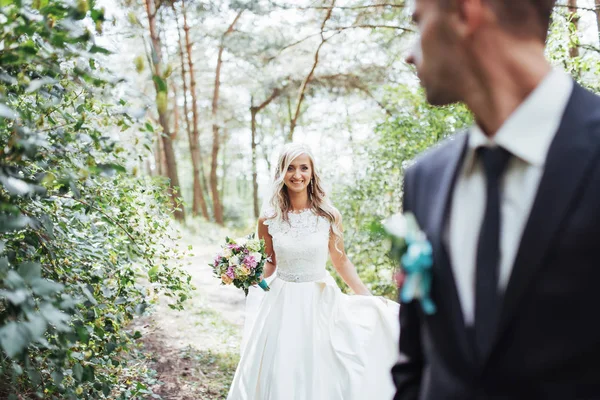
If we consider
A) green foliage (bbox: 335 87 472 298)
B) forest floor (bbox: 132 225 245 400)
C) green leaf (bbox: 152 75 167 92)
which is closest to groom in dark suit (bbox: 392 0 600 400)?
green leaf (bbox: 152 75 167 92)

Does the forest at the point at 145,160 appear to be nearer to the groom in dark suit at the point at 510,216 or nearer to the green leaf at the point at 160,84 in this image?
the green leaf at the point at 160,84

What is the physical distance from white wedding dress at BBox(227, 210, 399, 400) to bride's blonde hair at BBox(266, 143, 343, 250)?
83 millimetres

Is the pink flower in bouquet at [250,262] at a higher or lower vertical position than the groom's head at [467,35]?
lower

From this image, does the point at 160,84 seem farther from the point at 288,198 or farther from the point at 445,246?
the point at 288,198

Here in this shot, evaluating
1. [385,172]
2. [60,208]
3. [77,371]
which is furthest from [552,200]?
[385,172]

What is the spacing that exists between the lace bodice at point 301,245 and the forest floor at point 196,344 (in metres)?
0.85

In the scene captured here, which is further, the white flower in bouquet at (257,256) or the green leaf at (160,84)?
the white flower in bouquet at (257,256)

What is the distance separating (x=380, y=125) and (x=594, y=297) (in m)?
6.97

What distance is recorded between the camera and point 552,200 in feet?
3.18

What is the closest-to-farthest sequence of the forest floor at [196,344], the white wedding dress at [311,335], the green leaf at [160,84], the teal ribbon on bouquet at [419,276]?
the teal ribbon on bouquet at [419,276]
the green leaf at [160,84]
the white wedding dress at [311,335]
the forest floor at [196,344]

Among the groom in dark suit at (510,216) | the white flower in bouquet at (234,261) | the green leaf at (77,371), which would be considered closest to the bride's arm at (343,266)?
the white flower in bouquet at (234,261)

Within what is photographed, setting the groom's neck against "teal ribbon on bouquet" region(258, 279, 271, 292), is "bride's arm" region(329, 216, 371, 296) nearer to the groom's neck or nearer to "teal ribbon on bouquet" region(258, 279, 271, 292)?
"teal ribbon on bouquet" region(258, 279, 271, 292)

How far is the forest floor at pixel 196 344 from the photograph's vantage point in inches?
207

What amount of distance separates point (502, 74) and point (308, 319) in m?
3.30
